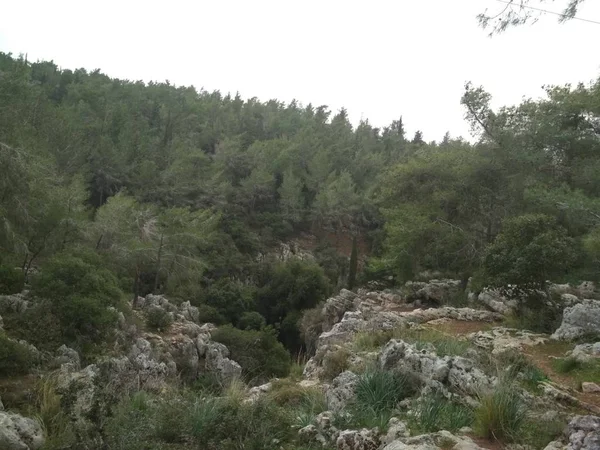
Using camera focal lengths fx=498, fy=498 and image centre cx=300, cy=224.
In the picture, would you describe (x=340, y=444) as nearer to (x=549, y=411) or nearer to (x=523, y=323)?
(x=549, y=411)

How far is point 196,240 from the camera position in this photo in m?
28.0

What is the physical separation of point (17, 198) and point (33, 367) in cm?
480

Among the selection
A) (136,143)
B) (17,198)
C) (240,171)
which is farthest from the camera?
(240,171)

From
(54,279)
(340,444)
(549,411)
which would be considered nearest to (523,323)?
(549,411)

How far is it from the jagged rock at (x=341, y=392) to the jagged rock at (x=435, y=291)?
528 inches

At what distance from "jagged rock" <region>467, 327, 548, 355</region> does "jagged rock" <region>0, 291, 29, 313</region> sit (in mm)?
12585

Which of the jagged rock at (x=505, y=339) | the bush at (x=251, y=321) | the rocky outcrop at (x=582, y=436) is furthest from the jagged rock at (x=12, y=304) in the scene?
the rocky outcrop at (x=582, y=436)

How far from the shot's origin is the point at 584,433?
13.8 ft

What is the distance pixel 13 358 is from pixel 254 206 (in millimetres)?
37946

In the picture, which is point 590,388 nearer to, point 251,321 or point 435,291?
point 435,291

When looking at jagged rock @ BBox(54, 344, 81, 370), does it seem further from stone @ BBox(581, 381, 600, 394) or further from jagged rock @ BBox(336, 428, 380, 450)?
stone @ BBox(581, 381, 600, 394)

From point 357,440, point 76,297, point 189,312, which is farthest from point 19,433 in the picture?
point 189,312

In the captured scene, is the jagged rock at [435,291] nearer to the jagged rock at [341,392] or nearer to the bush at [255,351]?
the bush at [255,351]

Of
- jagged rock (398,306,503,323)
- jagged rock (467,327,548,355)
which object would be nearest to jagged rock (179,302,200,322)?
jagged rock (398,306,503,323)
